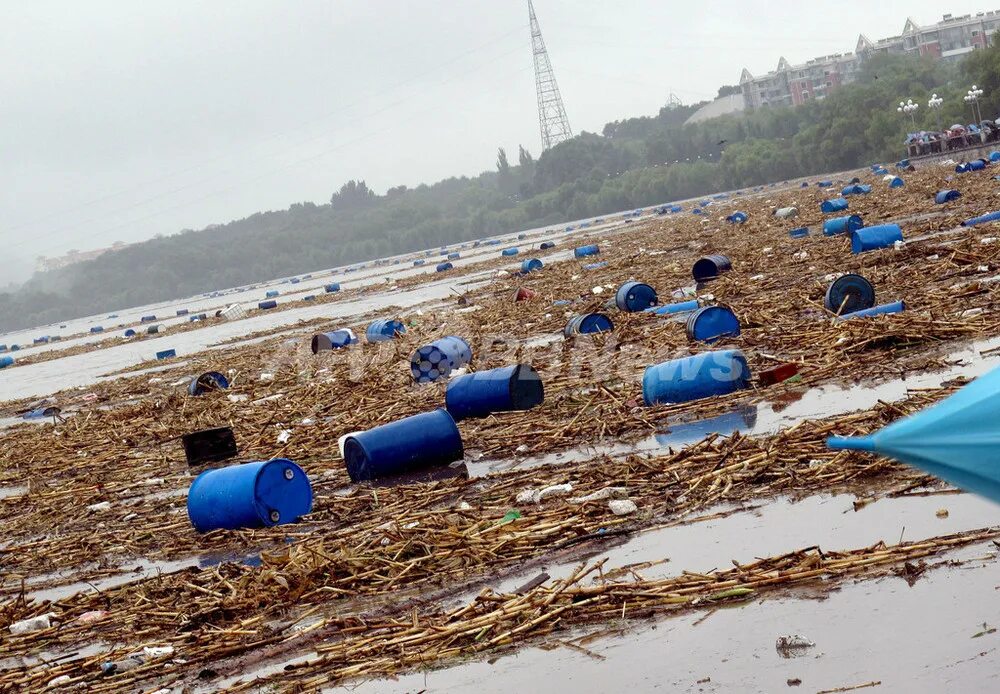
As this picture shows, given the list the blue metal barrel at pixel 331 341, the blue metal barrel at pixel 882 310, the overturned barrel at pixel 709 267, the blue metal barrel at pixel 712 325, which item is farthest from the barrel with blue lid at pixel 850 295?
the blue metal barrel at pixel 331 341

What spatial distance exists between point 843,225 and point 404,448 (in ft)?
53.3

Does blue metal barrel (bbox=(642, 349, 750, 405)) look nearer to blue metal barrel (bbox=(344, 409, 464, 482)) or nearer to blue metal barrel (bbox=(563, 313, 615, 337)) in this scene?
blue metal barrel (bbox=(344, 409, 464, 482))

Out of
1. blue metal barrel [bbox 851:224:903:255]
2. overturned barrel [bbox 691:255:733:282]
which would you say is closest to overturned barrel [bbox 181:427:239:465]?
overturned barrel [bbox 691:255:733:282]

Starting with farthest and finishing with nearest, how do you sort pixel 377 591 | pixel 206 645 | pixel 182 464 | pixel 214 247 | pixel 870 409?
pixel 214 247 → pixel 182 464 → pixel 870 409 → pixel 377 591 → pixel 206 645

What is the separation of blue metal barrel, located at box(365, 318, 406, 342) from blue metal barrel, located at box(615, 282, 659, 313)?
5117mm

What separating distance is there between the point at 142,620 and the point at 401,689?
2.39 meters

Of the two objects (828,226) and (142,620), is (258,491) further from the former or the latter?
(828,226)

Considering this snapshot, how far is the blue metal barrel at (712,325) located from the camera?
42.2ft

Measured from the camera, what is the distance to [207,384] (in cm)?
1883

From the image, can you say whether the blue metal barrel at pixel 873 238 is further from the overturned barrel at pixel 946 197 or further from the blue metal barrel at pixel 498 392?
the blue metal barrel at pixel 498 392

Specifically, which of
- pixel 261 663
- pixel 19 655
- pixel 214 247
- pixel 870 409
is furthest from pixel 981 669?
pixel 214 247

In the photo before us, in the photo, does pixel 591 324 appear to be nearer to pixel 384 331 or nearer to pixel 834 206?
pixel 384 331

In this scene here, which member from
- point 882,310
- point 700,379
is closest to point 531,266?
point 882,310

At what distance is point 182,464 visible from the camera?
496 inches
